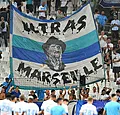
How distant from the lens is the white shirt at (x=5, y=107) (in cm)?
1856

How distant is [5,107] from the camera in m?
18.6

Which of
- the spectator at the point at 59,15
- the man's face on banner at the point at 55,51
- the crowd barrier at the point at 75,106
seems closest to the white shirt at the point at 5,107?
the crowd barrier at the point at 75,106

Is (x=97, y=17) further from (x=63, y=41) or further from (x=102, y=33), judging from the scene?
(x=63, y=41)

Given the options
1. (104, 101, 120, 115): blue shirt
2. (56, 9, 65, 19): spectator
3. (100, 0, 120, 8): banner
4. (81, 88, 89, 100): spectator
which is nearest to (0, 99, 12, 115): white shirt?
(104, 101, 120, 115): blue shirt

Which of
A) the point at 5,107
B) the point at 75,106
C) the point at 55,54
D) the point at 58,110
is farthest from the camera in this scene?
the point at 75,106

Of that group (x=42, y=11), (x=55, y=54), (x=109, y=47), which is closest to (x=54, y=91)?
(x=55, y=54)

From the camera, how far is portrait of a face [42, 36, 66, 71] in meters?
20.2

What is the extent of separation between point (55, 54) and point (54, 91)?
1.16m

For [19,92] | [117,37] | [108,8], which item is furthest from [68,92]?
[108,8]

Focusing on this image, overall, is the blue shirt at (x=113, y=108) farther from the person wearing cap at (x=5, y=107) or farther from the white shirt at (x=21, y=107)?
the person wearing cap at (x=5, y=107)

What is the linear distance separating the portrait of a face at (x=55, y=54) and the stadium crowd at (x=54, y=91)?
78 centimetres

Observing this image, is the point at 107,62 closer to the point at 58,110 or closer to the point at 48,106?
the point at 48,106

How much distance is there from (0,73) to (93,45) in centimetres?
751

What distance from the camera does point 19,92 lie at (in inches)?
887
